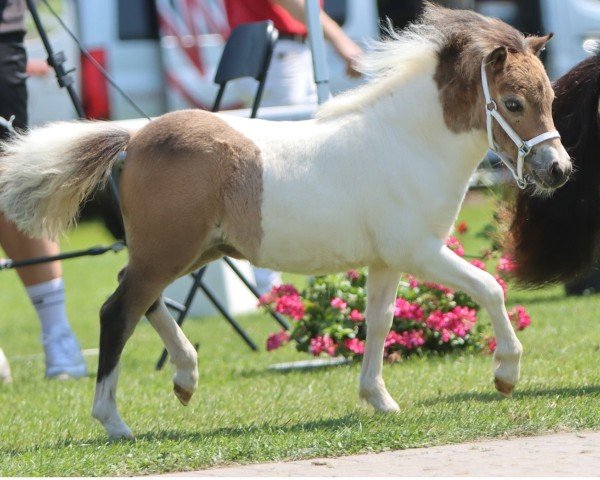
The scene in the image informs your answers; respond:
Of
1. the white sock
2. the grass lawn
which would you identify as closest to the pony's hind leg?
the grass lawn

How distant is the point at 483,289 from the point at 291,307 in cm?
252

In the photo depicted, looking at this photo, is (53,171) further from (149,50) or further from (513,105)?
(149,50)

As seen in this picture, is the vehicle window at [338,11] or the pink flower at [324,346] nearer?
the pink flower at [324,346]

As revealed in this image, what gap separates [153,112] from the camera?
584 inches

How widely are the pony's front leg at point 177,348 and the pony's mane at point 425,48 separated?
105 cm

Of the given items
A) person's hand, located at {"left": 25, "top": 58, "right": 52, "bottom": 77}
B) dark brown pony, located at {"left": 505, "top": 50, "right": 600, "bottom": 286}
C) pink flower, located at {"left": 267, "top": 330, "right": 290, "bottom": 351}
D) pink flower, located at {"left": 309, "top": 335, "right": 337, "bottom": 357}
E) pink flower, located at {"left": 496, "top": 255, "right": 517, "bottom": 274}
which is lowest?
person's hand, located at {"left": 25, "top": 58, "right": 52, "bottom": 77}

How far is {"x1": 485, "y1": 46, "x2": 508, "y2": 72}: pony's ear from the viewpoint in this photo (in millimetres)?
4781

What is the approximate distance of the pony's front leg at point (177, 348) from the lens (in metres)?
5.20

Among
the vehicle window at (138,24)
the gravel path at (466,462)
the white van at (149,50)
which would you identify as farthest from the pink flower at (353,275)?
the vehicle window at (138,24)

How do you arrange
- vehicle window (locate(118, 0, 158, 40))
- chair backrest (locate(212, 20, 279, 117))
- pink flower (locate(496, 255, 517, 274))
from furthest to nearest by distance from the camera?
vehicle window (locate(118, 0, 158, 40))
chair backrest (locate(212, 20, 279, 117))
pink flower (locate(496, 255, 517, 274))

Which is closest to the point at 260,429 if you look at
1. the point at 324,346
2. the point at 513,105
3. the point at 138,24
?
the point at 513,105

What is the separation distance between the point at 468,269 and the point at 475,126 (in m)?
0.58

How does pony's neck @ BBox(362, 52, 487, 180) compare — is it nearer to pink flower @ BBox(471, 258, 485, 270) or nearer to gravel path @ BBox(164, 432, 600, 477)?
gravel path @ BBox(164, 432, 600, 477)

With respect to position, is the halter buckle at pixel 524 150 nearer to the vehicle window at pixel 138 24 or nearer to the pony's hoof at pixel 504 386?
the pony's hoof at pixel 504 386
